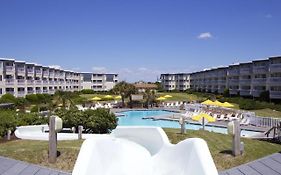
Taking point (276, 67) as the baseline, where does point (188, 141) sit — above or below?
below

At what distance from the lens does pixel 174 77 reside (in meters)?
122

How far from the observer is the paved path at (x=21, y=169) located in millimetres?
10225

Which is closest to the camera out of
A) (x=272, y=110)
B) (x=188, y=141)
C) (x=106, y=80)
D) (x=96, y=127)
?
(x=188, y=141)

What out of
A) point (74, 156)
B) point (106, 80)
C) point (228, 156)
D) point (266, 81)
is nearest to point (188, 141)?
point (228, 156)

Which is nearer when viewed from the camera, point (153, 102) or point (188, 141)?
point (188, 141)

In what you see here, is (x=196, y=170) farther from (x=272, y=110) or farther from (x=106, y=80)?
(x=106, y=80)

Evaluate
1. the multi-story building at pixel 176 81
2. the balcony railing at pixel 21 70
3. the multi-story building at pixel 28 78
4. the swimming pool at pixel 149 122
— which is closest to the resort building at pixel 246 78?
the multi-story building at pixel 176 81

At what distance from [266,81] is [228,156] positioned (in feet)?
158

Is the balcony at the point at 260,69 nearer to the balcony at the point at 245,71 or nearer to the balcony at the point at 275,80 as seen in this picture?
the balcony at the point at 275,80

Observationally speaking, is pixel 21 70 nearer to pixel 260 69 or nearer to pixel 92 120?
pixel 92 120

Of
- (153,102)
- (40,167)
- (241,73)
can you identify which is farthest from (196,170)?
(241,73)

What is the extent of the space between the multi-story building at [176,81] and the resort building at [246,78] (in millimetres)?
11678

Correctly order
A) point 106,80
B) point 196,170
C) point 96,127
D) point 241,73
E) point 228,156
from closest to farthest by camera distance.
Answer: point 196,170 → point 228,156 → point 96,127 → point 241,73 → point 106,80

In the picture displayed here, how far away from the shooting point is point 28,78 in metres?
67.0
